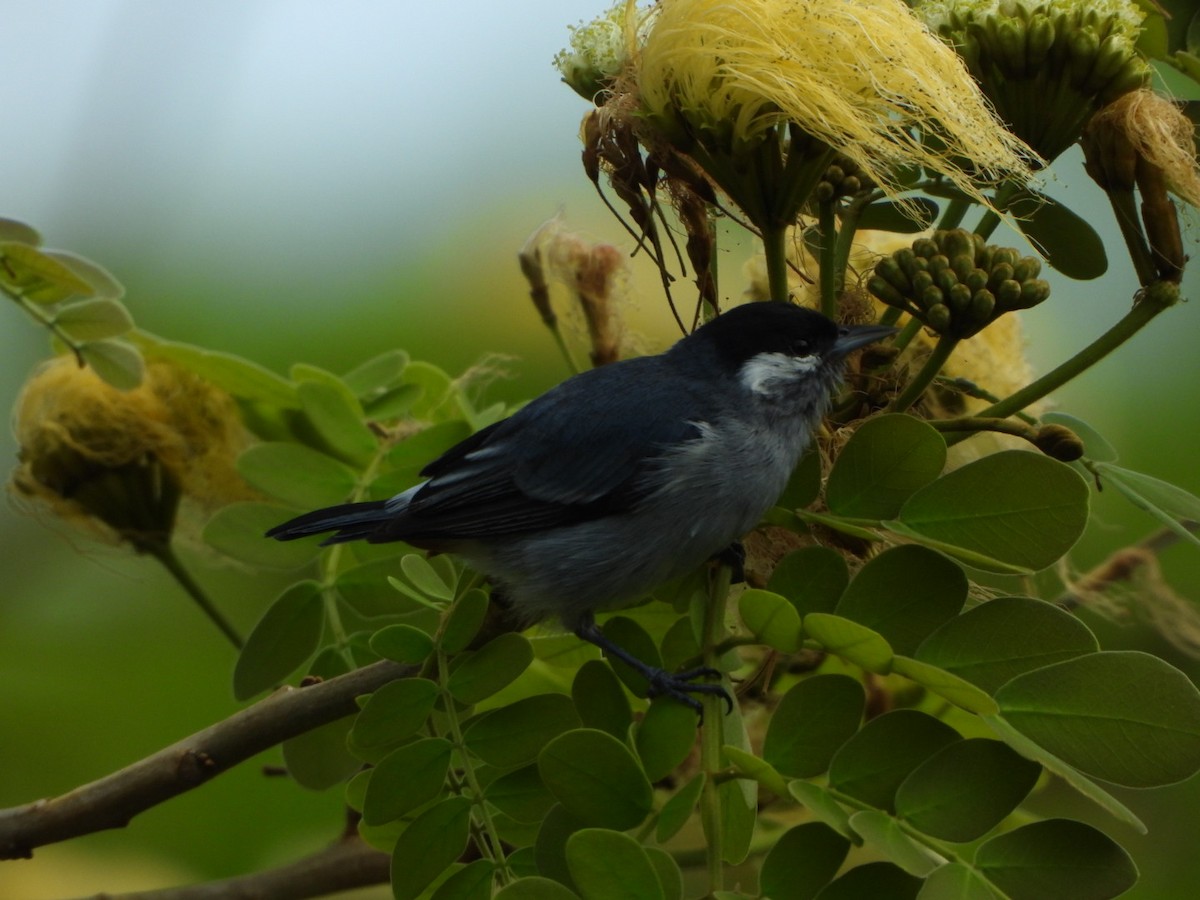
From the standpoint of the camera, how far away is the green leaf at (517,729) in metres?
1.08

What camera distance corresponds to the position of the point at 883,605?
996mm

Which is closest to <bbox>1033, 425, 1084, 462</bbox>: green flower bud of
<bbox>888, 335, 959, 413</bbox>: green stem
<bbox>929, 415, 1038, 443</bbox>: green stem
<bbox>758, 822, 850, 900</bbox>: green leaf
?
<bbox>929, 415, 1038, 443</bbox>: green stem

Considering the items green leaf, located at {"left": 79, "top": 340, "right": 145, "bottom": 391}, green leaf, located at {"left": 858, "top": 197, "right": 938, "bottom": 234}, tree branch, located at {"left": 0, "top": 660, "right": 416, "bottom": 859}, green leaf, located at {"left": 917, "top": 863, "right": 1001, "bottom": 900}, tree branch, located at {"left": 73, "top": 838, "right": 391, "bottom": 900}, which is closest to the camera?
green leaf, located at {"left": 917, "top": 863, "right": 1001, "bottom": 900}

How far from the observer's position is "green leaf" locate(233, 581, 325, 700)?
4.62ft

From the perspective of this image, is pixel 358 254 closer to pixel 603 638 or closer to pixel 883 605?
pixel 603 638

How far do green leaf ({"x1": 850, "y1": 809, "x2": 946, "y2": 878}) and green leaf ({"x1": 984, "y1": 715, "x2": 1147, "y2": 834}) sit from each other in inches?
3.8

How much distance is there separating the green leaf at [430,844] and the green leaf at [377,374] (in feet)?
2.42

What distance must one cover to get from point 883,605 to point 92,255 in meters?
2.26

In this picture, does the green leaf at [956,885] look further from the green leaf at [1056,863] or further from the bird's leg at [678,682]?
the bird's leg at [678,682]

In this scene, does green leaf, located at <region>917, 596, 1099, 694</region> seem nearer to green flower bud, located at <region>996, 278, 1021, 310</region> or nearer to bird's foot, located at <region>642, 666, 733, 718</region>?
bird's foot, located at <region>642, 666, 733, 718</region>

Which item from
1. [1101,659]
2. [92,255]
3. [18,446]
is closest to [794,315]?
[1101,659]

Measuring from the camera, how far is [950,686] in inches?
34.0

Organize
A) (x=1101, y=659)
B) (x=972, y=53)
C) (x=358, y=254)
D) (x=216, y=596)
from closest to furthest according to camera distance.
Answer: (x=1101, y=659) < (x=972, y=53) < (x=216, y=596) < (x=358, y=254)

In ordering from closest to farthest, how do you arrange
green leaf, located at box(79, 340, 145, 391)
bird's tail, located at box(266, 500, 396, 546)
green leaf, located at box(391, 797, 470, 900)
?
green leaf, located at box(391, 797, 470, 900) → bird's tail, located at box(266, 500, 396, 546) → green leaf, located at box(79, 340, 145, 391)
